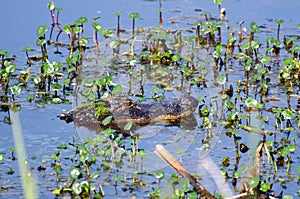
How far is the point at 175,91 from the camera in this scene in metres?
6.73

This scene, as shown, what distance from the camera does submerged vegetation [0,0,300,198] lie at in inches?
193

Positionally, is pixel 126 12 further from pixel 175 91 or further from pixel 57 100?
pixel 57 100

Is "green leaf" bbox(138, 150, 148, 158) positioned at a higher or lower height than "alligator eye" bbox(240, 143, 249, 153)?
higher

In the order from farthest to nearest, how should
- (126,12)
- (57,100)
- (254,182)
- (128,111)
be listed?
(126,12) < (57,100) < (128,111) < (254,182)

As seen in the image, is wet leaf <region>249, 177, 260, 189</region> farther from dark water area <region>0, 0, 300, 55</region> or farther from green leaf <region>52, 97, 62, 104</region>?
dark water area <region>0, 0, 300, 55</region>

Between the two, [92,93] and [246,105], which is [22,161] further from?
[246,105]

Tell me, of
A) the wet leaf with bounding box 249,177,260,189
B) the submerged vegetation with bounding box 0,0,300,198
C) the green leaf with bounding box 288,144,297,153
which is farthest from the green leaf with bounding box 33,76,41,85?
the wet leaf with bounding box 249,177,260,189

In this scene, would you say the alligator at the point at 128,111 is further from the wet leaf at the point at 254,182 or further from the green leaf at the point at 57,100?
the wet leaf at the point at 254,182

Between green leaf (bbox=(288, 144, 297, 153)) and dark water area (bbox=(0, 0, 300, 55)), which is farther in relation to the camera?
dark water area (bbox=(0, 0, 300, 55))

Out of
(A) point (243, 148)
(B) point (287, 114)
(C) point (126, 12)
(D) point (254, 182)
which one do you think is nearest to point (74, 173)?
(D) point (254, 182)

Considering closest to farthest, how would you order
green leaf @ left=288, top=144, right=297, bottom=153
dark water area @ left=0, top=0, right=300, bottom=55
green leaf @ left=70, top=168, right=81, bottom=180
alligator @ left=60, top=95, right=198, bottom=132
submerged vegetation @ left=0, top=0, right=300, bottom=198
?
green leaf @ left=70, top=168, right=81, bottom=180
submerged vegetation @ left=0, top=0, right=300, bottom=198
green leaf @ left=288, top=144, right=297, bottom=153
alligator @ left=60, top=95, right=198, bottom=132
dark water area @ left=0, top=0, right=300, bottom=55

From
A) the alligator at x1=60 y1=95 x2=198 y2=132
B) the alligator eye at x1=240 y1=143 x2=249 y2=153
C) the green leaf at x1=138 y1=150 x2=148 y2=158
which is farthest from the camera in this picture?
the alligator at x1=60 y1=95 x2=198 y2=132

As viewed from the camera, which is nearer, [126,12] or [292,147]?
[292,147]

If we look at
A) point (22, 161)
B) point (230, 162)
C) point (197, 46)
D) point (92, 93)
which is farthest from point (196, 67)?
point (22, 161)
